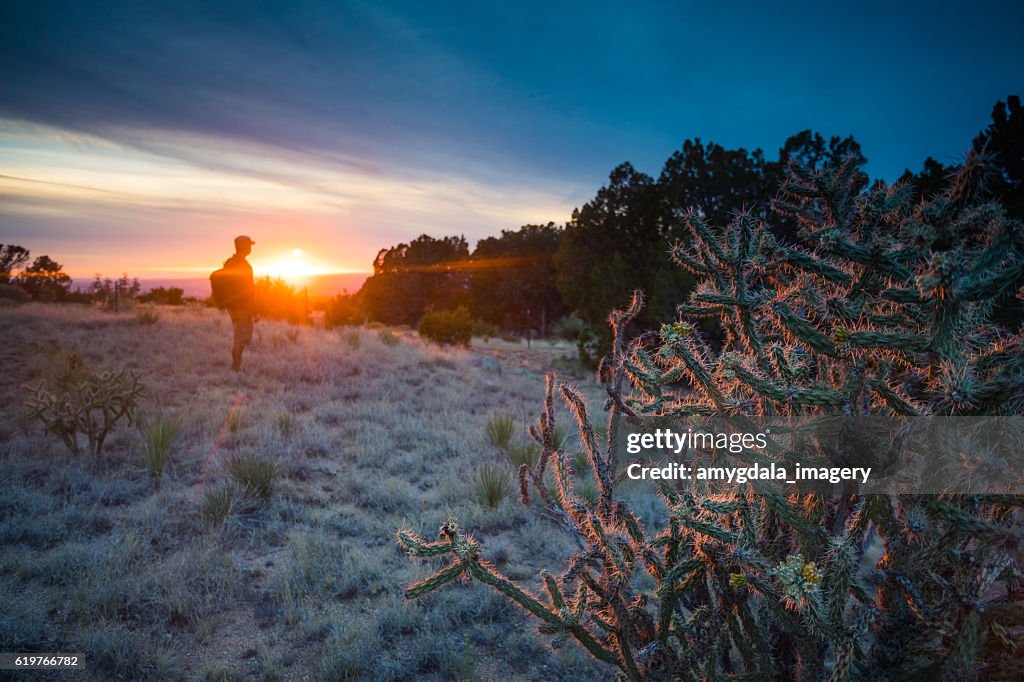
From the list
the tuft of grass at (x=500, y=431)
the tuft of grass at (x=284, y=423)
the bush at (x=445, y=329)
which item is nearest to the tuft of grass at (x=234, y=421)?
the tuft of grass at (x=284, y=423)

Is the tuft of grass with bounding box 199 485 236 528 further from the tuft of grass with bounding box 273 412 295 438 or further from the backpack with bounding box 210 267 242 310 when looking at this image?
the backpack with bounding box 210 267 242 310

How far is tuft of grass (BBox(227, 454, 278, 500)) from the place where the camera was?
5891 millimetres

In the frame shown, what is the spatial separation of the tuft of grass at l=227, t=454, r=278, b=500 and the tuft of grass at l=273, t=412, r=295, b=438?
162 centimetres

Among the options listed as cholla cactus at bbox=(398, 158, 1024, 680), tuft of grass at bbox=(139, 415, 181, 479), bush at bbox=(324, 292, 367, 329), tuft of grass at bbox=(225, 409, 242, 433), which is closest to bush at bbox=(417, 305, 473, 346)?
bush at bbox=(324, 292, 367, 329)

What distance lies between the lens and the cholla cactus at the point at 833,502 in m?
1.71

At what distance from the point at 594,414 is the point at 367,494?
19.0 feet

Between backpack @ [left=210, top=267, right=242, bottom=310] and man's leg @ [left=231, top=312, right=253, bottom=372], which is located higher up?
backpack @ [left=210, top=267, right=242, bottom=310]

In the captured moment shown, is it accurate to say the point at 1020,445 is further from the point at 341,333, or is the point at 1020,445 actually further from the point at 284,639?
the point at 341,333

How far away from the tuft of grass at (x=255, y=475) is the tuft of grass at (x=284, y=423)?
1.62m

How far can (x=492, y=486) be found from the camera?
6164 millimetres

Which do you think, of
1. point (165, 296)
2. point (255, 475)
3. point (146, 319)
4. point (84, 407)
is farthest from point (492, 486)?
point (165, 296)

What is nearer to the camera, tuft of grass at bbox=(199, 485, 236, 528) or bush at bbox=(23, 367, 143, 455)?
tuft of grass at bbox=(199, 485, 236, 528)

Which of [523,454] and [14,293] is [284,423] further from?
[14,293]

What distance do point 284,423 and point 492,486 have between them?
155 inches
